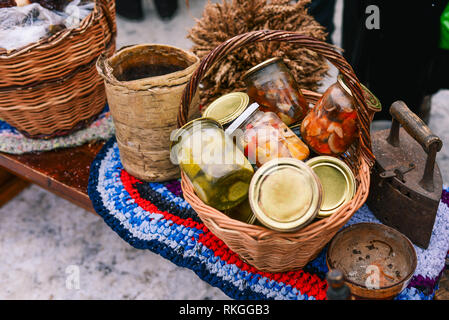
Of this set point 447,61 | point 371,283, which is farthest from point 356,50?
point 371,283

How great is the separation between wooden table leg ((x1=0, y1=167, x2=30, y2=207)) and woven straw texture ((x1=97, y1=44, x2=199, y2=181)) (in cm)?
94

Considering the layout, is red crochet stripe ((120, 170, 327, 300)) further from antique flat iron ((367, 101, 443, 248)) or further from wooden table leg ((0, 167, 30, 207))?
wooden table leg ((0, 167, 30, 207))

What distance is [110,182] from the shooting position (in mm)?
1255

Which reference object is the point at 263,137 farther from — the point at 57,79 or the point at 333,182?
the point at 57,79

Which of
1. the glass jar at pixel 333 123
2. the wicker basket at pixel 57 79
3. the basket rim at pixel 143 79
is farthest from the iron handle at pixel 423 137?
the wicker basket at pixel 57 79

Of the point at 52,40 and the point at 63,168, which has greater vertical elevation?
the point at 52,40

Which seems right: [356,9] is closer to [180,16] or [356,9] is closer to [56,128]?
[56,128]

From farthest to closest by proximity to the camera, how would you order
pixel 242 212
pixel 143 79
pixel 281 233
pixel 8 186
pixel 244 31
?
pixel 8 186 < pixel 244 31 < pixel 143 79 < pixel 242 212 < pixel 281 233

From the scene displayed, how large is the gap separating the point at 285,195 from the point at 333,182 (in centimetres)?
19

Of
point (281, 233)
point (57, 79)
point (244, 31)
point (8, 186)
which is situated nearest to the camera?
point (281, 233)

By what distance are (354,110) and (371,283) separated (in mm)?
394

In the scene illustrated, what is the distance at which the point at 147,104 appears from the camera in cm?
106

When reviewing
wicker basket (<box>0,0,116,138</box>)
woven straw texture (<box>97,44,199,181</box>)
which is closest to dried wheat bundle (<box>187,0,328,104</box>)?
woven straw texture (<box>97,44,199,181</box>)

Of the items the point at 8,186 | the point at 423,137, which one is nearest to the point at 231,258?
the point at 423,137
